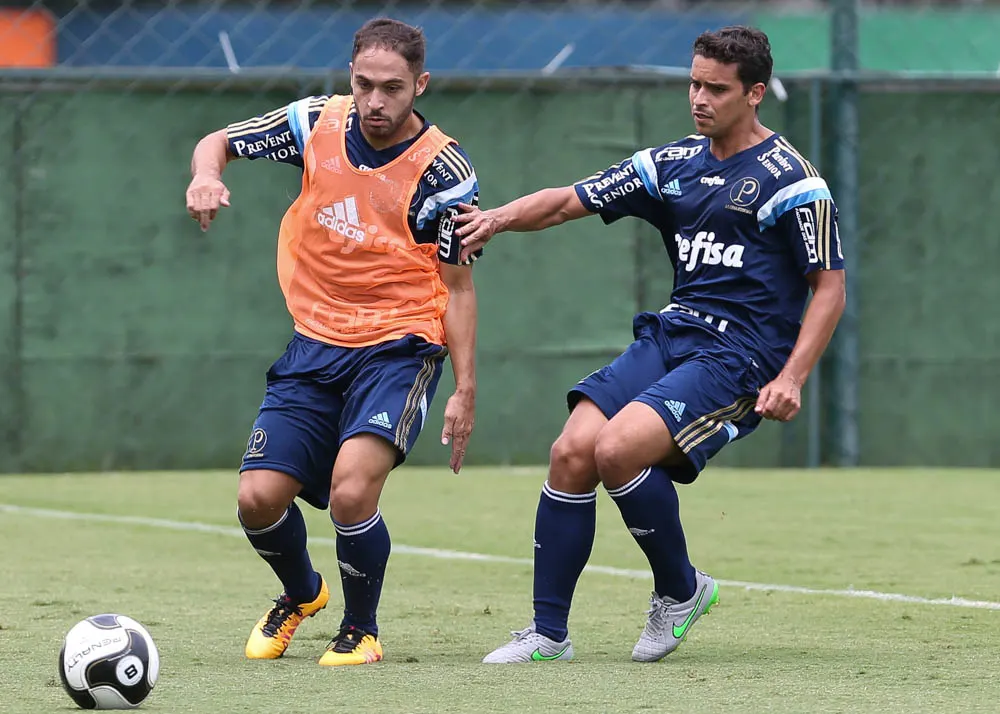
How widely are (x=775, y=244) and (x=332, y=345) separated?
4.74 feet

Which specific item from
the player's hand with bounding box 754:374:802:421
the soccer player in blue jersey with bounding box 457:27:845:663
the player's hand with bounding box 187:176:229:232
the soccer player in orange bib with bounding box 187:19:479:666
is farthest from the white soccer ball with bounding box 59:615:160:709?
the player's hand with bounding box 754:374:802:421

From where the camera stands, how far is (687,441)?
541 centimetres

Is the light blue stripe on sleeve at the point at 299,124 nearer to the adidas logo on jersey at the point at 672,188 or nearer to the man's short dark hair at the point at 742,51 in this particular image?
the adidas logo on jersey at the point at 672,188

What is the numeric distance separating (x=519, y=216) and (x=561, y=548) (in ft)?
3.55

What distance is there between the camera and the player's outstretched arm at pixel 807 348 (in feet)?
17.5

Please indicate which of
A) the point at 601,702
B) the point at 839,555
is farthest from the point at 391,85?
the point at 839,555

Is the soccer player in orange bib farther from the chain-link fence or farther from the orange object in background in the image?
the orange object in background

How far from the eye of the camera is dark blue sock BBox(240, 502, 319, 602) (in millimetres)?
5574

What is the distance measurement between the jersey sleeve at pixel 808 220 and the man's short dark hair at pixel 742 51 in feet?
1.22

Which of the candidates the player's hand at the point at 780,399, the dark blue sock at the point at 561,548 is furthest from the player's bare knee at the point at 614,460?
the player's hand at the point at 780,399

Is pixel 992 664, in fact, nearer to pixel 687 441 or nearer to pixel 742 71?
pixel 687 441

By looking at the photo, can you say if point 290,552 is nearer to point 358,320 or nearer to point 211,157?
point 358,320

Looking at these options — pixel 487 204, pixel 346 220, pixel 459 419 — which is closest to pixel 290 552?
pixel 459 419

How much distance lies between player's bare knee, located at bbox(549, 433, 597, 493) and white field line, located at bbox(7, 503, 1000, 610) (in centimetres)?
175
